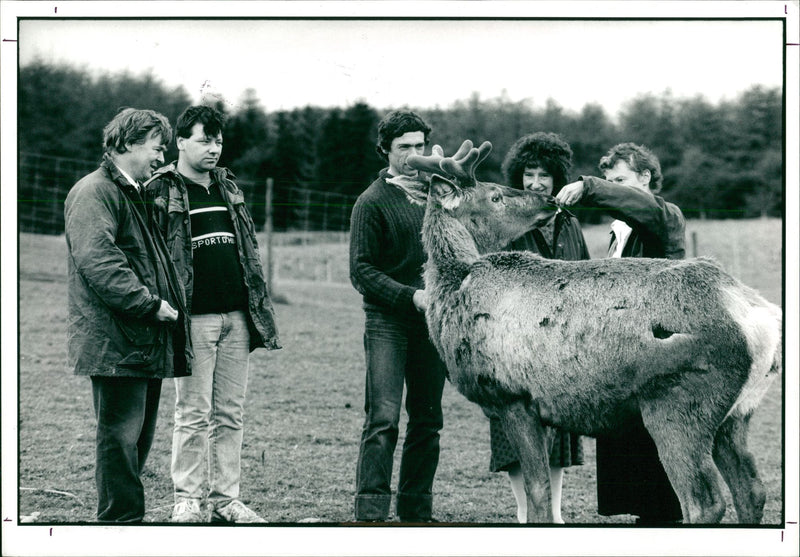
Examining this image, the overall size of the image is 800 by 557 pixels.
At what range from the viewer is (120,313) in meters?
5.39

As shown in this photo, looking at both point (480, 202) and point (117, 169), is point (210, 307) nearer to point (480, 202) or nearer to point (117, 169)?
point (117, 169)

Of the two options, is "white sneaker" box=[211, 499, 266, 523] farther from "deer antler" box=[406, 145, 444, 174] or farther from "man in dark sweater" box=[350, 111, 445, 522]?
"deer antler" box=[406, 145, 444, 174]

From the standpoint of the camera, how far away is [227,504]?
5852 millimetres

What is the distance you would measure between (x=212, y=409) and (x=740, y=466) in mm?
3328

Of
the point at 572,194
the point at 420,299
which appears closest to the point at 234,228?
the point at 420,299

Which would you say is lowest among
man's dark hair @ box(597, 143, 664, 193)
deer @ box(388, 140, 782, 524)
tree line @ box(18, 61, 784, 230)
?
deer @ box(388, 140, 782, 524)

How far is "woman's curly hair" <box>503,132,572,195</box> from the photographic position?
20.2 ft

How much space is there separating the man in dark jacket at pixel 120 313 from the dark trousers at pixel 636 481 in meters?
2.84

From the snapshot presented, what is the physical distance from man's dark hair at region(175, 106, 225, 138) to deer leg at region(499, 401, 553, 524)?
8.60ft

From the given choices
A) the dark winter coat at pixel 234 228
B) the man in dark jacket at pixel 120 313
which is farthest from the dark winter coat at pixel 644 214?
the man in dark jacket at pixel 120 313

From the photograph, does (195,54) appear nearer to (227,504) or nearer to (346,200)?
(227,504)

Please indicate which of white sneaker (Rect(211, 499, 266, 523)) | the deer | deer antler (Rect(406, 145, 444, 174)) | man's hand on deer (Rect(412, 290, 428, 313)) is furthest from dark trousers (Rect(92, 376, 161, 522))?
deer antler (Rect(406, 145, 444, 174))

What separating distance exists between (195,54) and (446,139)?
19.2 ft

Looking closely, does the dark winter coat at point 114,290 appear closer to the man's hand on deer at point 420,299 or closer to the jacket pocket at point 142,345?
the jacket pocket at point 142,345
